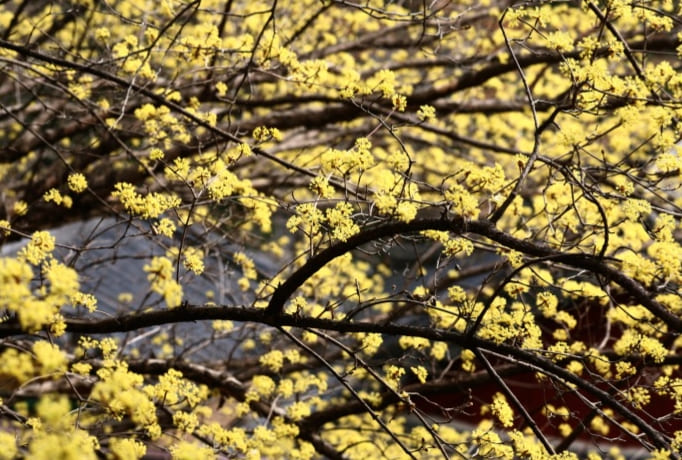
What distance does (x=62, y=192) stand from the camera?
523cm

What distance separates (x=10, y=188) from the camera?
20.2 ft

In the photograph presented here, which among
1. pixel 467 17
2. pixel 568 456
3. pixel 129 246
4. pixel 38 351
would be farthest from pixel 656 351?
pixel 129 246

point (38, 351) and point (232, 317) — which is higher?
point (232, 317)

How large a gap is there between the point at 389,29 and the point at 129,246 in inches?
Result: 227

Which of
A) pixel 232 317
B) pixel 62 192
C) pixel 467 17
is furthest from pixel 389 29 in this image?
pixel 232 317

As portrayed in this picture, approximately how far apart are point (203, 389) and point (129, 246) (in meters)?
6.32

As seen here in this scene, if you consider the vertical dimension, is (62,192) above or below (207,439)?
above

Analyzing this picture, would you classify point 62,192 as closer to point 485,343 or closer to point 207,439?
point 207,439

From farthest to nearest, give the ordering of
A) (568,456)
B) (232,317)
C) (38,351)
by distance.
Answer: (232,317)
(568,456)
(38,351)

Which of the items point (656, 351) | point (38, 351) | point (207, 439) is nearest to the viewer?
point (38, 351)

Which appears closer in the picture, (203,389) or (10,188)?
(203,389)

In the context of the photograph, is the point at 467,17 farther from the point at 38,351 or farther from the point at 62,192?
the point at 38,351

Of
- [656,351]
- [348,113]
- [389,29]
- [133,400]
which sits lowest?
[133,400]

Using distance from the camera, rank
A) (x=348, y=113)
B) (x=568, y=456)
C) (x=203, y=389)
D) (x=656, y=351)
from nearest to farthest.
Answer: (x=568, y=456) → (x=656, y=351) → (x=203, y=389) → (x=348, y=113)
